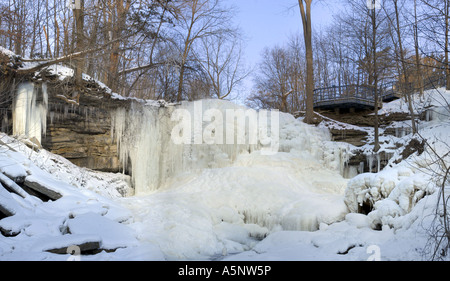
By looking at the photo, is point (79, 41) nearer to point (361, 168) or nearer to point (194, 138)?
point (194, 138)

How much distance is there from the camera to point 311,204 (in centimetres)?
796

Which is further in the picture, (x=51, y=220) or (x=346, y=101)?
(x=346, y=101)

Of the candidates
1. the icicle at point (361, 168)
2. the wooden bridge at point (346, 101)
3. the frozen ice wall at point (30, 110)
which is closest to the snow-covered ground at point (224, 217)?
the frozen ice wall at point (30, 110)

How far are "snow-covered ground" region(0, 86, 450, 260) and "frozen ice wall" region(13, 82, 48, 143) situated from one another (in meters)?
1.18

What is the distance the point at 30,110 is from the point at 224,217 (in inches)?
249

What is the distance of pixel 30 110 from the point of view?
9414 mm

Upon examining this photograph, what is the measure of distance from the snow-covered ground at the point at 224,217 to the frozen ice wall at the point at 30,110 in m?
A: 1.18

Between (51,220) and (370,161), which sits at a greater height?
(370,161)

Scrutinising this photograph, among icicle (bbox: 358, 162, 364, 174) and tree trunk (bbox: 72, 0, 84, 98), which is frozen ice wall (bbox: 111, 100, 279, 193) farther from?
icicle (bbox: 358, 162, 364, 174)

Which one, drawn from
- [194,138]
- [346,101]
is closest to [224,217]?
[194,138]

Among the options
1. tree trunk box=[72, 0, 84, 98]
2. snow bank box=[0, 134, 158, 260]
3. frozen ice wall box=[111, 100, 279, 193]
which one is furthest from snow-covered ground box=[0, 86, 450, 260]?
tree trunk box=[72, 0, 84, 98]

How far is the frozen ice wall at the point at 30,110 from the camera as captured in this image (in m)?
9.20

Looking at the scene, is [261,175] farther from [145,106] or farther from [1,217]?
[1,217]
